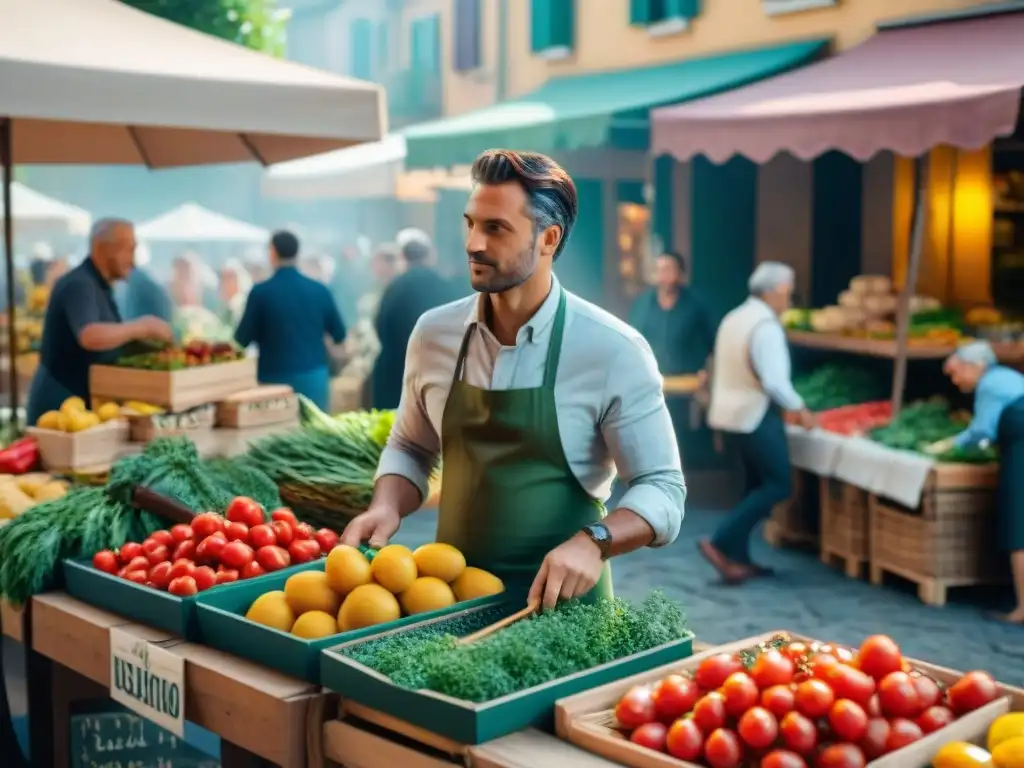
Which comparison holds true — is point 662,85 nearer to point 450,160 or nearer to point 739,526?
point 450,160

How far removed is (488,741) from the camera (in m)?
2.48

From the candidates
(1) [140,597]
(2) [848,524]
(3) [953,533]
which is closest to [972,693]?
(1) [140,597]

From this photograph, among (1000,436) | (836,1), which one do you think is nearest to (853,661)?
(1000,436)

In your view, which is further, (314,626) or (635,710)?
(314,626)

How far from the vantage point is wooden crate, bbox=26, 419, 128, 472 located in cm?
518

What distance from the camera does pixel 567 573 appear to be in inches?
111

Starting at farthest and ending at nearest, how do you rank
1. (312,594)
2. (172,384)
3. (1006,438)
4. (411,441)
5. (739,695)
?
1. (1006,438)
2. (172,384)
3. (411,441)
4. (312,594)
5. (739,695)

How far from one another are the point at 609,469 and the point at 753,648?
58 cm

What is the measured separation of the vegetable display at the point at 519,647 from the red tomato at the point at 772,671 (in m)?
0.33

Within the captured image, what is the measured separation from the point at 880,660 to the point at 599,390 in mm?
857

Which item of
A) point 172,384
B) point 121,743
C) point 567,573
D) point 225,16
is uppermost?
point 225,16

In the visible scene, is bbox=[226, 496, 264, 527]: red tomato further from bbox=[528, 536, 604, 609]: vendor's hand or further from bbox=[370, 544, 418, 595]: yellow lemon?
bbox=[528, 536, 604, 609]: vendor's hand

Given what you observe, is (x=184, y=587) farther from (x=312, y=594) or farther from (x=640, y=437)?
(x=640, y=437)

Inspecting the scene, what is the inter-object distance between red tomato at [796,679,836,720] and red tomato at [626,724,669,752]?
258 mm
